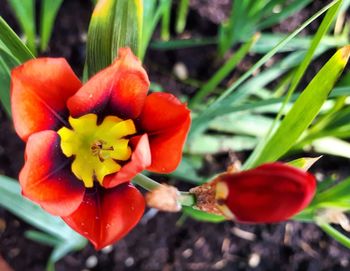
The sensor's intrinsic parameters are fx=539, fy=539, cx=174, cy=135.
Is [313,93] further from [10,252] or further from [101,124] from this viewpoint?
[10,252]

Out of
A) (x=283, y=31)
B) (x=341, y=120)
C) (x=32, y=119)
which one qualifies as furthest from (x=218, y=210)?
Answer: (x=283, y=31)

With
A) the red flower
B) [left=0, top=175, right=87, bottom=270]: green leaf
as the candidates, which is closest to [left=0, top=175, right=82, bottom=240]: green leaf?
[left=0, top=175, right=87, bottom=270]: green leaf

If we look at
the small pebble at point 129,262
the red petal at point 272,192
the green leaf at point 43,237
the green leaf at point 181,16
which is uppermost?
the red petal at point 272,192

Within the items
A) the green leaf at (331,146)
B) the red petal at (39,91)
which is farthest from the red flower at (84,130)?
the green leaf at (331,146)

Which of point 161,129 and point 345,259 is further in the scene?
point 345,259

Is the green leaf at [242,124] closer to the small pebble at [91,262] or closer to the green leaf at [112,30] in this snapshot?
the small pebble at [91,262]

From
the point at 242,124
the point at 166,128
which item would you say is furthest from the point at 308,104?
the point at 242,124

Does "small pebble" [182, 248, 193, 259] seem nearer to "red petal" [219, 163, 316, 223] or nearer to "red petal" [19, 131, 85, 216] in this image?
"red petal" [19, 131, 85, 216]
